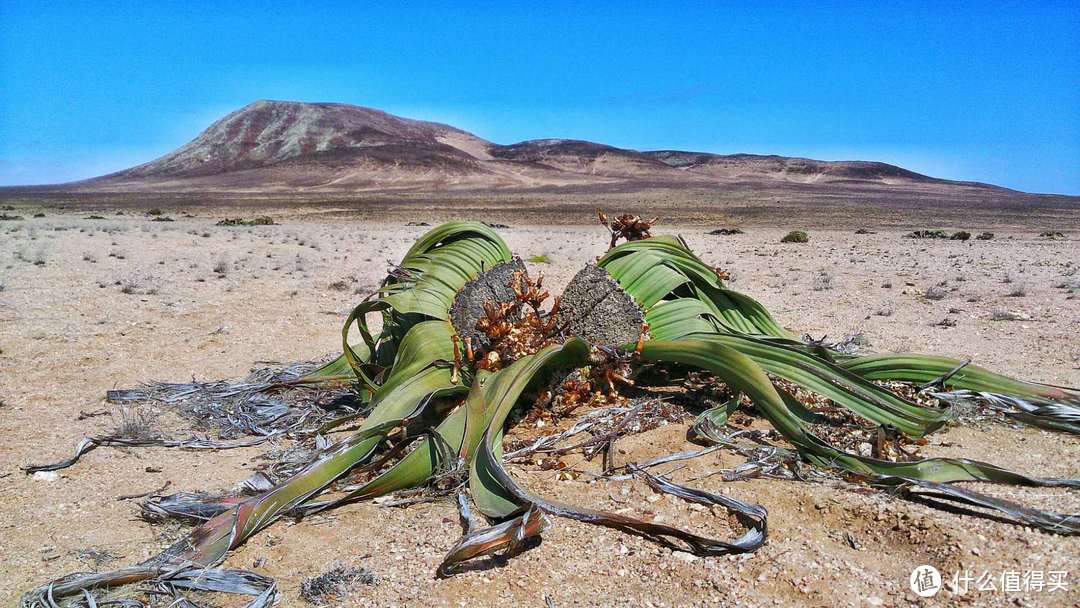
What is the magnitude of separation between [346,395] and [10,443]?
1.51m

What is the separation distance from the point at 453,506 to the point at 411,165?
81547 mm

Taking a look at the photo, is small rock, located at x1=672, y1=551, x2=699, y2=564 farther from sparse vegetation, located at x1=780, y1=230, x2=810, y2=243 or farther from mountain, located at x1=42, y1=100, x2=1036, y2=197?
mountain, located at x1=42, y1=100, x2=1036, y2=197

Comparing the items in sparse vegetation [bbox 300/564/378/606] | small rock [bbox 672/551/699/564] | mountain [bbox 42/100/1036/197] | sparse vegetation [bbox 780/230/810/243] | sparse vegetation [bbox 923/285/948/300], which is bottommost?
sparse vegetation [bbox 300/564/378/606]

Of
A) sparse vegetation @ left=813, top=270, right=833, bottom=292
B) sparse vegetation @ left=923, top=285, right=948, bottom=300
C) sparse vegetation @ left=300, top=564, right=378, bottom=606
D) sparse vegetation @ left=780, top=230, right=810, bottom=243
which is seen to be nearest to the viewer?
sparse vegetation @ left=300, top=564, right=378, bottom=606

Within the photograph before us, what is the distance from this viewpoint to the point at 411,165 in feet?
266

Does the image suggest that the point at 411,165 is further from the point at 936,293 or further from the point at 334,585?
the point at 334,585

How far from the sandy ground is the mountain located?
63810 millimetres

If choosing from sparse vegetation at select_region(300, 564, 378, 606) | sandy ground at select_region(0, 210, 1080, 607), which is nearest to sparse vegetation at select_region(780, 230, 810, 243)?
sandy ground at select_region(0, 210, 1080, 607)

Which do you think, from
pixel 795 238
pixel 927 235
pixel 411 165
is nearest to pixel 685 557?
pixel 795 238

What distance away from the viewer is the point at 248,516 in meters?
2.12

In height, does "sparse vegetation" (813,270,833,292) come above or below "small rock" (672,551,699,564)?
above

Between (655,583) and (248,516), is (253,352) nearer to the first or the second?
(248,516)

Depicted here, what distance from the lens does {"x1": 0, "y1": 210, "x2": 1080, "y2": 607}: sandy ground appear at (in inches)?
78.5

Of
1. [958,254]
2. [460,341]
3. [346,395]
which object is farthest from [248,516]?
[958,254]
